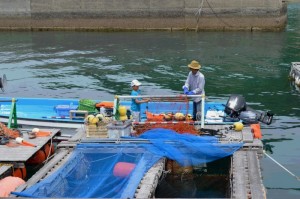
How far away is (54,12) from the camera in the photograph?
4975cm

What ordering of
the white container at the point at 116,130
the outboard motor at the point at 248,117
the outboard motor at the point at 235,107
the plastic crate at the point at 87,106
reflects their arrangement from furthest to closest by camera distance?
1. the plastic crate at the point at 87,106
2. the outboard motor at the point at 235,107
3. the outboard motor at the point at 248,117
4. the white container at the point at 116,130

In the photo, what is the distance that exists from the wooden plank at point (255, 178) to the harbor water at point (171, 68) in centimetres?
221

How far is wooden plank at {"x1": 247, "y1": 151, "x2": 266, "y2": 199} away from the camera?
9719 millimetres

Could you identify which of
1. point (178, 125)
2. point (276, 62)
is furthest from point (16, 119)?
point (276, 62)

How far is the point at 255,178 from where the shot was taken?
10.4 meters

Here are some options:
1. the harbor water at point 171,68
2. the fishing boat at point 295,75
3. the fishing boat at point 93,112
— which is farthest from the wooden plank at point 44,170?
the fishing boat at point 295,75

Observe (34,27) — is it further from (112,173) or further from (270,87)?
(112,173)

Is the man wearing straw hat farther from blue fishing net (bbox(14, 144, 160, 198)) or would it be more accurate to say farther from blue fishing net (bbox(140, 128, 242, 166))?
blue fishing net (bbox(14, 144, 160, 198))

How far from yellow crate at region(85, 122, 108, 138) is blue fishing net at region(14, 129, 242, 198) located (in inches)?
29.8

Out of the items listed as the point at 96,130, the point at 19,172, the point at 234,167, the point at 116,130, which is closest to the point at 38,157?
the point at 19,172

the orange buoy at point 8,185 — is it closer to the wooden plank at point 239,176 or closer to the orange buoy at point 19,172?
the orange buoy at point 19,172

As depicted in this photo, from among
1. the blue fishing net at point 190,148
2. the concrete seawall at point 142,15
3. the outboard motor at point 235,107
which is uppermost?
the concrete seawall at point 142,15

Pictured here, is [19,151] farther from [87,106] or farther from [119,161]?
[87,106]

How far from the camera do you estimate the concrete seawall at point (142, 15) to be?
152ft
